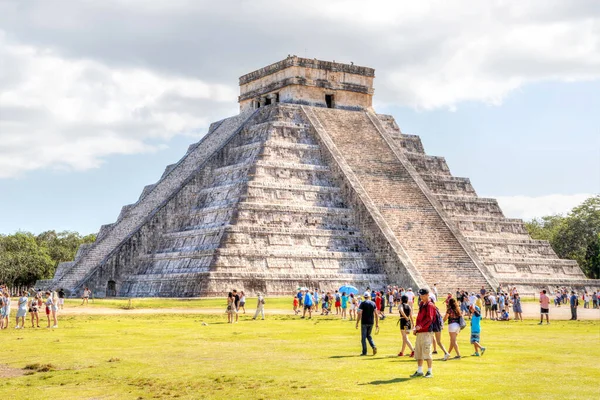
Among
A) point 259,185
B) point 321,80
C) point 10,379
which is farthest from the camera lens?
point 321,80

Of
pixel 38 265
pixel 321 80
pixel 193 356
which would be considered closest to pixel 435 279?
pixel 321 80

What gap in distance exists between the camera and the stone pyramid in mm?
37281

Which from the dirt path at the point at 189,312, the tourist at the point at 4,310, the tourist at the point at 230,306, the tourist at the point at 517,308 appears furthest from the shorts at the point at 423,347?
the dirt path at the point at 189,312

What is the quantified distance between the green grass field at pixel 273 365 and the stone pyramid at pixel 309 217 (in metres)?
13.4

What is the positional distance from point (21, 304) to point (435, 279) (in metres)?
19.3

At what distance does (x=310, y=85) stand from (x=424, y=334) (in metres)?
Answer: 35.9

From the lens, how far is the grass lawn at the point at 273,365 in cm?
1250

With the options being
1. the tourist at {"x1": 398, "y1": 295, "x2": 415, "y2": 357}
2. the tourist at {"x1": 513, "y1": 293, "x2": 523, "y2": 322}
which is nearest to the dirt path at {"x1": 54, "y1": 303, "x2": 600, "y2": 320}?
the tourist at {"x1": 513, "y1": 293, "x2": 523, "y2": 322}

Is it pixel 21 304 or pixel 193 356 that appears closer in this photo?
pixel 193 356

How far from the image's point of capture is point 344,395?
470 inches

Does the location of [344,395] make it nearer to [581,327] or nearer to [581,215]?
[581,327]

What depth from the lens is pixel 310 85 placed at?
48469 mm

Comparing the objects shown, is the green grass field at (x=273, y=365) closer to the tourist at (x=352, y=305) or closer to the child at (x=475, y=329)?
the child at (x=475, y=329)

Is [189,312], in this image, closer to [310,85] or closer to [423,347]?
[423,347]
